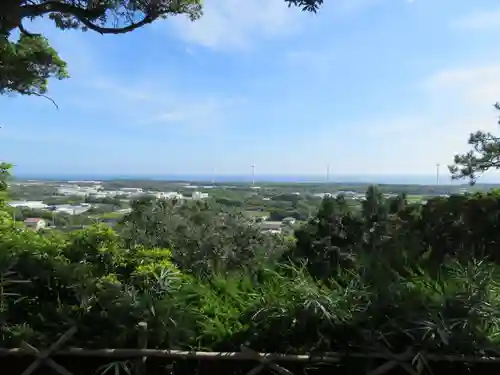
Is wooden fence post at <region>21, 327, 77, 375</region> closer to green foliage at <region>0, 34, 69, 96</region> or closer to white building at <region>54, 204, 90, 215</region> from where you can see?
white building at <region>54, 204, 90, 215</region>

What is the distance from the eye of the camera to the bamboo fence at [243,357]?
6.40 ft

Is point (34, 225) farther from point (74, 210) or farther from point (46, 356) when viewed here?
point (46, 356)

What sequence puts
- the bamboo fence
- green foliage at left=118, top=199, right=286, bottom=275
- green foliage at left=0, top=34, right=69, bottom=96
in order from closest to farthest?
1. the bamboo fence
2. green foliage at left=118, top=199, right=286, bottom=275
3. green foliage at left=0, top=34, right=69, bottom=96

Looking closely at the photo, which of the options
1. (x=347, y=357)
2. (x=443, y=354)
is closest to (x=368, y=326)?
(x=347, y=357)

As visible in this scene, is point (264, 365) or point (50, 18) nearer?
point (264, 365)

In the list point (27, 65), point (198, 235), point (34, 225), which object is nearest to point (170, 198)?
point (198, 235)

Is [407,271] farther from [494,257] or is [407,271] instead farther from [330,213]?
[494,257]

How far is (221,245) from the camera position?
12.6 ft

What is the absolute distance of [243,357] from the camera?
200cm

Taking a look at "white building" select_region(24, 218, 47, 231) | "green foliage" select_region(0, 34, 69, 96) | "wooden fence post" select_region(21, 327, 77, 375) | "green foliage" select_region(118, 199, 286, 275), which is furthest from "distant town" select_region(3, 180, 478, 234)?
"green foliage" select_region(0, 34, 69, 96)

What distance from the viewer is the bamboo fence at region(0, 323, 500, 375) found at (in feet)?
6.40

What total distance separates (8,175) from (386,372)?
A: 10.5 feet

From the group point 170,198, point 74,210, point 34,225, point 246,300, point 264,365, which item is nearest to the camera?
point 264,365

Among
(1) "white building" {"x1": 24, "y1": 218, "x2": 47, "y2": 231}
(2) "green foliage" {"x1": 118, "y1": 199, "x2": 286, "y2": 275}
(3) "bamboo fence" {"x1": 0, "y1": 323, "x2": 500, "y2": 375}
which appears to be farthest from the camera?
(2) "green foliage" {"x1": 118, "y1": 199, "x2": 286, "y2": 275}
